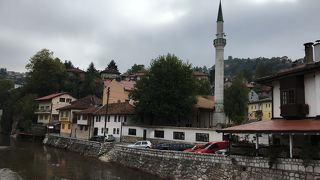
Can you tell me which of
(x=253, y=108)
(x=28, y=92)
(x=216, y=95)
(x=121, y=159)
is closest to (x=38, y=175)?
(x=121, y=159)

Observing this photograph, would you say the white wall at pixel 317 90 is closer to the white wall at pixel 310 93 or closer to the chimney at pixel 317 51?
the white wall at pixel 310 93

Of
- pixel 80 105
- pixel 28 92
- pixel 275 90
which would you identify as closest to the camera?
pixel 275 90

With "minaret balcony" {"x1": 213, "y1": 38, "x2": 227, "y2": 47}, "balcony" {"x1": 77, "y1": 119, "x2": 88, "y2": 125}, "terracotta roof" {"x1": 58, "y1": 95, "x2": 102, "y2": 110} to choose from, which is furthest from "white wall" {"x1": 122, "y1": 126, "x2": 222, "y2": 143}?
"terracotta roof" {"x1": 58, "y1": 95, "x2": 102, "y2": 110}

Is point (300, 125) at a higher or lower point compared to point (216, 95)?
lower

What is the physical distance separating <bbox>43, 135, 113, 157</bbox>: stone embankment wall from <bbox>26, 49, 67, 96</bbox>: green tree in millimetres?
31799

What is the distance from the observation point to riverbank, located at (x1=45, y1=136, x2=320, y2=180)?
849 inches

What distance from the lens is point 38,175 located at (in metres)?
33.1

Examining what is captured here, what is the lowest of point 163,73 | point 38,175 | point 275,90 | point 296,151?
point 38,175

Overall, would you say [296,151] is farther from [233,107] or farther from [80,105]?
[80,105]

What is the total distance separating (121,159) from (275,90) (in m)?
20.9

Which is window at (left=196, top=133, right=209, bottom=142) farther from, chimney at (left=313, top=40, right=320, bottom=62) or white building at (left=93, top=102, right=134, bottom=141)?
chimney at (left=313, top=40, right=320, bottom=62)

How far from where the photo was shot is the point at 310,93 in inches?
941

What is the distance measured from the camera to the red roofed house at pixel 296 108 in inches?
882

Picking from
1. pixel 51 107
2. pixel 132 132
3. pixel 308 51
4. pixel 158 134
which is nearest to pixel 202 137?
pixel 158 134
